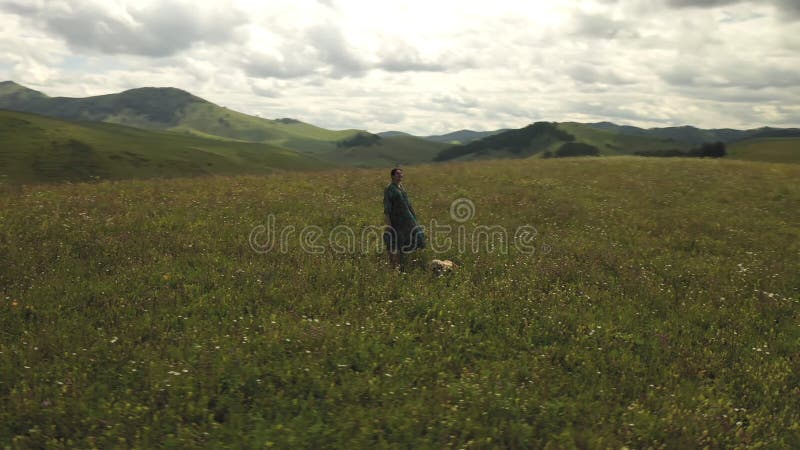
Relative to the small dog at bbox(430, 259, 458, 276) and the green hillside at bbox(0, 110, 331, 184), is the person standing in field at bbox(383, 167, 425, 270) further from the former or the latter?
the green hillside at bbox(0, 110, 331, 184)

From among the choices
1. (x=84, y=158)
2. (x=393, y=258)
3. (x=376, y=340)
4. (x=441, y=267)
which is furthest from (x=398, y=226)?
(x=84, y=158)

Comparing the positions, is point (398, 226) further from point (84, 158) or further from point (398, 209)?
point (84, 158)

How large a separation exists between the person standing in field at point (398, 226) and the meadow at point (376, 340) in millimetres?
582

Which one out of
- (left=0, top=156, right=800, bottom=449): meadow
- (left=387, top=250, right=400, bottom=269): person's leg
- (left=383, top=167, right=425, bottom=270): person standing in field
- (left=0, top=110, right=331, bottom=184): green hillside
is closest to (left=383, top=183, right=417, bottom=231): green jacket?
(left=383, top=167, right=425, bottom=270): person standing in field

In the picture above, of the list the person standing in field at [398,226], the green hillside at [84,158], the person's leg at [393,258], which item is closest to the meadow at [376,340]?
the person's leg at [393,258]

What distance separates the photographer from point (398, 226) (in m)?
12.8

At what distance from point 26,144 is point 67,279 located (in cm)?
11879

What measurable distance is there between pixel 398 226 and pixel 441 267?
5.23 ft

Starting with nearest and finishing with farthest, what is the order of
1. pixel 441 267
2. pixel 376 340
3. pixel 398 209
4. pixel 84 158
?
pixel 376 340 < pixel 441 267 < pixel 398 209 < pixel 84 158

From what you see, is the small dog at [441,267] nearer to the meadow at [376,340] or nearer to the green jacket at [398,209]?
the meadow at [376,340]

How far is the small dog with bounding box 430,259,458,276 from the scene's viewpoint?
1210cm

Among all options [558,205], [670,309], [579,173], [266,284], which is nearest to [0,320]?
[266,284]

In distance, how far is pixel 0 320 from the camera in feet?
27.5

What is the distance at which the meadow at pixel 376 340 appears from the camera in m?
6.22
